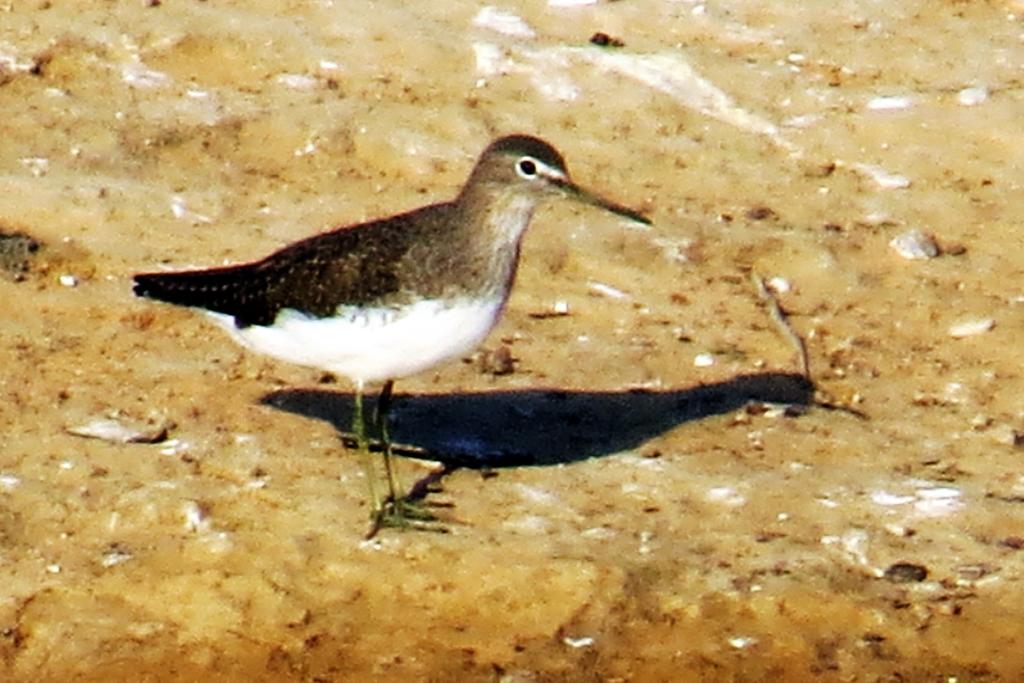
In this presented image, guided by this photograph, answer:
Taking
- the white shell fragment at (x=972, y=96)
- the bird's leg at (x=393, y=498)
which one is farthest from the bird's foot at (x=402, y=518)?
the white shell fragment at (x=972, y=96)

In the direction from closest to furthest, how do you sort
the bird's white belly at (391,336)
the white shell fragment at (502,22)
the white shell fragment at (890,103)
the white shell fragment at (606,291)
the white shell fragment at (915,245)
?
1. the bird's white belly at (391,336)
2. the white shell fragment at (606,291)
3. the white shell fragment at (915,245)
4. the white shell fragment at (890,103)
5. the white shell fragment at (502,22)

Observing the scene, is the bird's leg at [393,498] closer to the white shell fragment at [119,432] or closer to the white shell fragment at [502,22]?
the white shell fragment at [119,432]

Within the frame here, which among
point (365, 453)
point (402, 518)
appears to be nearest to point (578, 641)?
point (402, 518)

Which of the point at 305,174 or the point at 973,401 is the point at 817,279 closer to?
the point at 973,401

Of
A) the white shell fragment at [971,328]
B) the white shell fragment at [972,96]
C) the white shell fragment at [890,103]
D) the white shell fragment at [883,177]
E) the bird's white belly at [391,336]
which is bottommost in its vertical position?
the white shell fragment at [971,328]

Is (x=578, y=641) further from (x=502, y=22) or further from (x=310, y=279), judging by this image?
(x=502, y=22)

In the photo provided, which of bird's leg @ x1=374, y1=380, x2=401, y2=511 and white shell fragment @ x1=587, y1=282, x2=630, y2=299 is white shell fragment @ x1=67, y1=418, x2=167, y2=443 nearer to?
bird's leg @ x1=374, y1=380, x2=401, y2=511
